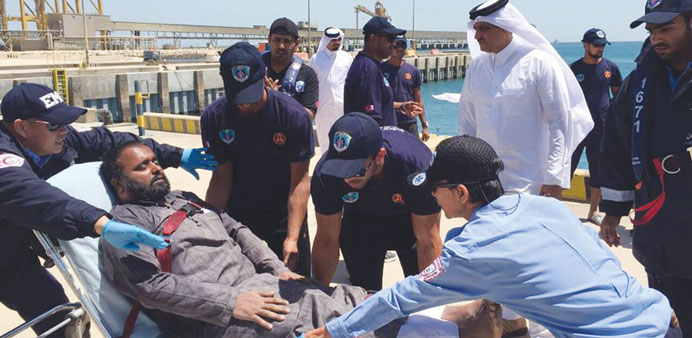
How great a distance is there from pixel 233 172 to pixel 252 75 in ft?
2.19

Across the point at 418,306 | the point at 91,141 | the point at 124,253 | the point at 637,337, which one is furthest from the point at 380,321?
the point at 91,141

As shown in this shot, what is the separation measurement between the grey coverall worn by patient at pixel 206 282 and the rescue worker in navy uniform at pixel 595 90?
11.5 feet

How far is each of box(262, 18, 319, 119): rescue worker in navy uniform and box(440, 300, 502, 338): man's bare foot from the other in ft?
8.75

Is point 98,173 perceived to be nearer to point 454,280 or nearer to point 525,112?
point 454,280

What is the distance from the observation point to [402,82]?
6.01m

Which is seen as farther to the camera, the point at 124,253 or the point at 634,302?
the point at 124,253

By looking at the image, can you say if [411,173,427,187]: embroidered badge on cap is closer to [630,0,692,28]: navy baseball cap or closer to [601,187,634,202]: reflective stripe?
[601,187,634,202]: reflective stripe

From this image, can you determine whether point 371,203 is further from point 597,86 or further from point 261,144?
point 597,86

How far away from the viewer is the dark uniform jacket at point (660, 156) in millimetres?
2449

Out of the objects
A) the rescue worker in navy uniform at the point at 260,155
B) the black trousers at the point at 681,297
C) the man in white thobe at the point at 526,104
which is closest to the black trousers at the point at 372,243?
the rescue worker in navy uniform at the point at 260,155

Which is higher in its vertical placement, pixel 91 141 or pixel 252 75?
pixel 252 75

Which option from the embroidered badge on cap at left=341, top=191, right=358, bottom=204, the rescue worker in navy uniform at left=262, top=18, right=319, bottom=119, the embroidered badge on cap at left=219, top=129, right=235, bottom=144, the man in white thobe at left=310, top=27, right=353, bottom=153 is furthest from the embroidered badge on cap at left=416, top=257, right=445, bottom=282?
the man in white thobe at left=310, top=27, right=353, bottom=153

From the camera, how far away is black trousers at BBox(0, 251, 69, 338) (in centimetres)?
279

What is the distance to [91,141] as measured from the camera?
3.39 meters
